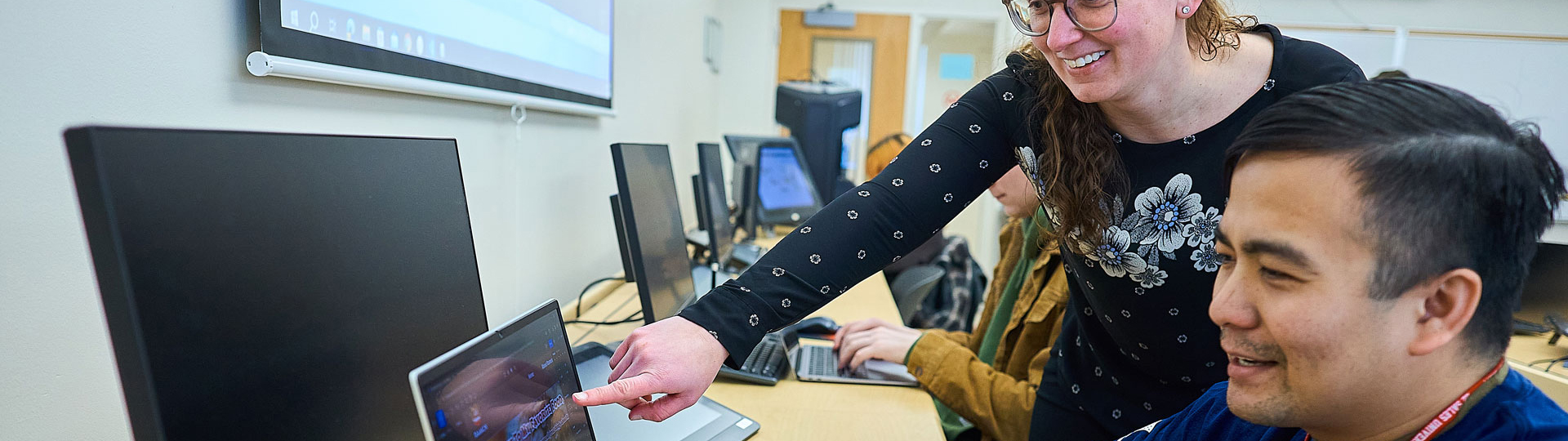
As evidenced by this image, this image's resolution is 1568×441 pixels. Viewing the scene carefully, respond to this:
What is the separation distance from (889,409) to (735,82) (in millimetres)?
3725

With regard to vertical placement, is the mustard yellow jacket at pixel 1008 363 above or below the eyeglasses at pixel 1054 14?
below

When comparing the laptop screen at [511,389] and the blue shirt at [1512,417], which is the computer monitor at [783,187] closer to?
the laptop screen at [511,389]

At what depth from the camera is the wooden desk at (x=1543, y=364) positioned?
5.45ft

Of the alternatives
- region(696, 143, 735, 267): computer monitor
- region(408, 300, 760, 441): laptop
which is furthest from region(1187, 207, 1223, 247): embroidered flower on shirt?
region(696, 143, 735, 267): computer monitor

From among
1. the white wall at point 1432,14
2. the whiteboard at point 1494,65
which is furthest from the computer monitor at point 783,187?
the whiteboard at point 1494,65

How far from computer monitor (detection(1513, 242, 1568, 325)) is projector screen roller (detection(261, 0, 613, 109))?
2.06m

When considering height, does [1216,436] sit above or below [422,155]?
below

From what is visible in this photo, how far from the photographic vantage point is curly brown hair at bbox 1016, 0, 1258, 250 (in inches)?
38.7

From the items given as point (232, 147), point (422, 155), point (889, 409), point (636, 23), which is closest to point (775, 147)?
point (636, 23)

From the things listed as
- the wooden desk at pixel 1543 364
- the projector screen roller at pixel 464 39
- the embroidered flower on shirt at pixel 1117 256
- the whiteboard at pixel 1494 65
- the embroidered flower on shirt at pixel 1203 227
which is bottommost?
the wooden desk at pixel 1543 364

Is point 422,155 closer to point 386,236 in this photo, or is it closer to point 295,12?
point 386,236

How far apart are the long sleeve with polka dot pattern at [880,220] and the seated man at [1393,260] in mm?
377

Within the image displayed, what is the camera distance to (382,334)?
637 millimetres

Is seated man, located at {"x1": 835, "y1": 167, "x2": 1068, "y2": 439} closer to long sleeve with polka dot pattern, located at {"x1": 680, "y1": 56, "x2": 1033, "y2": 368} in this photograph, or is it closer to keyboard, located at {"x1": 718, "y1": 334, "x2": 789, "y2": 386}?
keyboard, located at {"x1": 718, "y1": 334, "x2": 789, "y2": 386}
